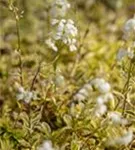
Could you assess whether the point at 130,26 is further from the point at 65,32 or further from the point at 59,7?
the point at 59,7

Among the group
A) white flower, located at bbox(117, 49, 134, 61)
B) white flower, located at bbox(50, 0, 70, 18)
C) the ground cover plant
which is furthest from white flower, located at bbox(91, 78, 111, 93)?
white flower, located at bbox(50, 0, 70, 18)

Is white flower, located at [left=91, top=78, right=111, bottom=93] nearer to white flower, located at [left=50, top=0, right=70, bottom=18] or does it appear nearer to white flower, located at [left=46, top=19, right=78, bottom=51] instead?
white flower, located at [left=46, top=19, right=78, bottom=51]

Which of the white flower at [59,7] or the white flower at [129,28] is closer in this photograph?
the white flower at [129,28]

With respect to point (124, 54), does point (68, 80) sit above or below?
below

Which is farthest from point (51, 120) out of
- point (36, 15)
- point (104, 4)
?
point (104, 4)

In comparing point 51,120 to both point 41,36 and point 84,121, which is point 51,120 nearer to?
point 84,121

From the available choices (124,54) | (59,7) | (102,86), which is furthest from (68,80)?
(102,86)

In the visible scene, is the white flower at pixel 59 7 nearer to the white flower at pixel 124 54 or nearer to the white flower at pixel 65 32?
the white flower at pixel 65 32

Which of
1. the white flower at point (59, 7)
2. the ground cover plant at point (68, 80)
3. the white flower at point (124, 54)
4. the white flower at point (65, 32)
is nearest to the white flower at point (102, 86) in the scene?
the ground cover plant at point (68, 80)

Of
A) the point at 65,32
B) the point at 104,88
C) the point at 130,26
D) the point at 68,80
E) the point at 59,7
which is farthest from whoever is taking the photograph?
the point at 68,80
